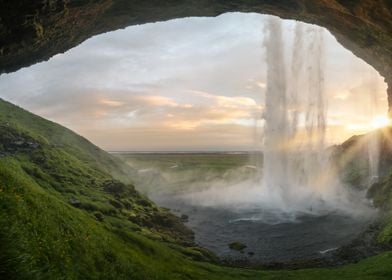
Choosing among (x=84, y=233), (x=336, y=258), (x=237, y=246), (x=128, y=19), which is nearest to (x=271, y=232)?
(x=237, y=246)

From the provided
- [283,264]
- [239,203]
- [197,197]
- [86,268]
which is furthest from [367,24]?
[197,197]

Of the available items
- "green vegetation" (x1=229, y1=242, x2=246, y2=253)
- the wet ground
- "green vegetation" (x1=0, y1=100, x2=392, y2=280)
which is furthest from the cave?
"green vegetation" (x1=229, y1=242, x2=246, y2=253)

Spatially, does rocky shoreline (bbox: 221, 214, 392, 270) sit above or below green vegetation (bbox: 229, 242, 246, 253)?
above

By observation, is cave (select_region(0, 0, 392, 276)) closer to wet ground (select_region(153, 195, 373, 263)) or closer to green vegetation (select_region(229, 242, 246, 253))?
wet ground (select_region(153, 195, 373, 263))

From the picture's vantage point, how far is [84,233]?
1293 inches

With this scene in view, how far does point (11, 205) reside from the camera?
21.4m

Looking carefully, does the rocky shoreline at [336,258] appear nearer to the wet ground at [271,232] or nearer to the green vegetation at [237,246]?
the wet ground at [271,232]

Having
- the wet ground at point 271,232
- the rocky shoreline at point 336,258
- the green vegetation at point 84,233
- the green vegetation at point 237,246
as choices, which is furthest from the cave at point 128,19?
the green vegetation at point 237,246

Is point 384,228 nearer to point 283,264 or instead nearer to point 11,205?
point 283,264

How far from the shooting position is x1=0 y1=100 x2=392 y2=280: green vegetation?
20297 mm

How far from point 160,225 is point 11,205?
182ft

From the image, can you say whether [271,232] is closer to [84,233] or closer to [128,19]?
[128,19]

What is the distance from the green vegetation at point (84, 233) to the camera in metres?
20.3

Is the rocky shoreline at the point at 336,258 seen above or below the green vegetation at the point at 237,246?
above
